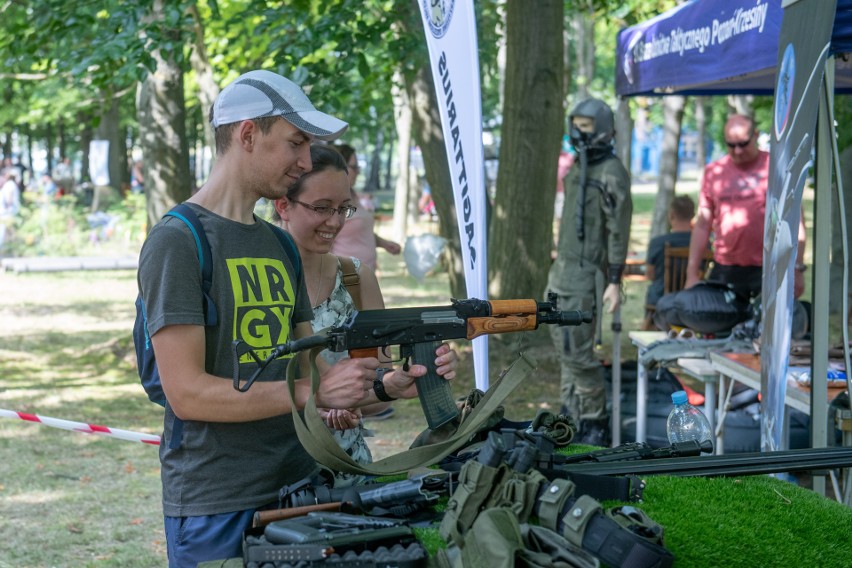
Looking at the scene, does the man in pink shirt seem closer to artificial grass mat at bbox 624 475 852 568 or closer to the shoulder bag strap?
the shoulder bag strap

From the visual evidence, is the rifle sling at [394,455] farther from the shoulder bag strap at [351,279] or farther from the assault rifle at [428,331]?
the shoulder bag strap at [351,279]

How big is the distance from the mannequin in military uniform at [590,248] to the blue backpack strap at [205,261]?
4.95 m

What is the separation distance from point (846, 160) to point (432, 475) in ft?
40.7

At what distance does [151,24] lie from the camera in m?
8.60

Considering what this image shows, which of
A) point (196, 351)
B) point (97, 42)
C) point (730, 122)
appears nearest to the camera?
point (196, 351)

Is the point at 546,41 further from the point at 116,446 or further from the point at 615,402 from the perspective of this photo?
the point at 116,446

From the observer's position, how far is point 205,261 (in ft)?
8.28

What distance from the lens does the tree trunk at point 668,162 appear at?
1875 cm

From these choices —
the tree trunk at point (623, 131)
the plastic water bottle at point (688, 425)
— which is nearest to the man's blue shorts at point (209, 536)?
the plastic water bottle at point (688, 425)

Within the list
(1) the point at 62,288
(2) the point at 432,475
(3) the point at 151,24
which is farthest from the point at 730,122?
(1) the point at 62,288

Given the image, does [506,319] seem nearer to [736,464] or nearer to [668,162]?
[736,464]

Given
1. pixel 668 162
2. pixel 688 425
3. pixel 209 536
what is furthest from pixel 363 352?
pixel 668 162

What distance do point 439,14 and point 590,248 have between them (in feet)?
8.87

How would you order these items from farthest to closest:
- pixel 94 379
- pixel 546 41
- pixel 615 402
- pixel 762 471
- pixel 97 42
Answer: pixel 94 379 < pixel 546 41 < pixel 97 42 < pixel 615 402 < pixel 762 471
